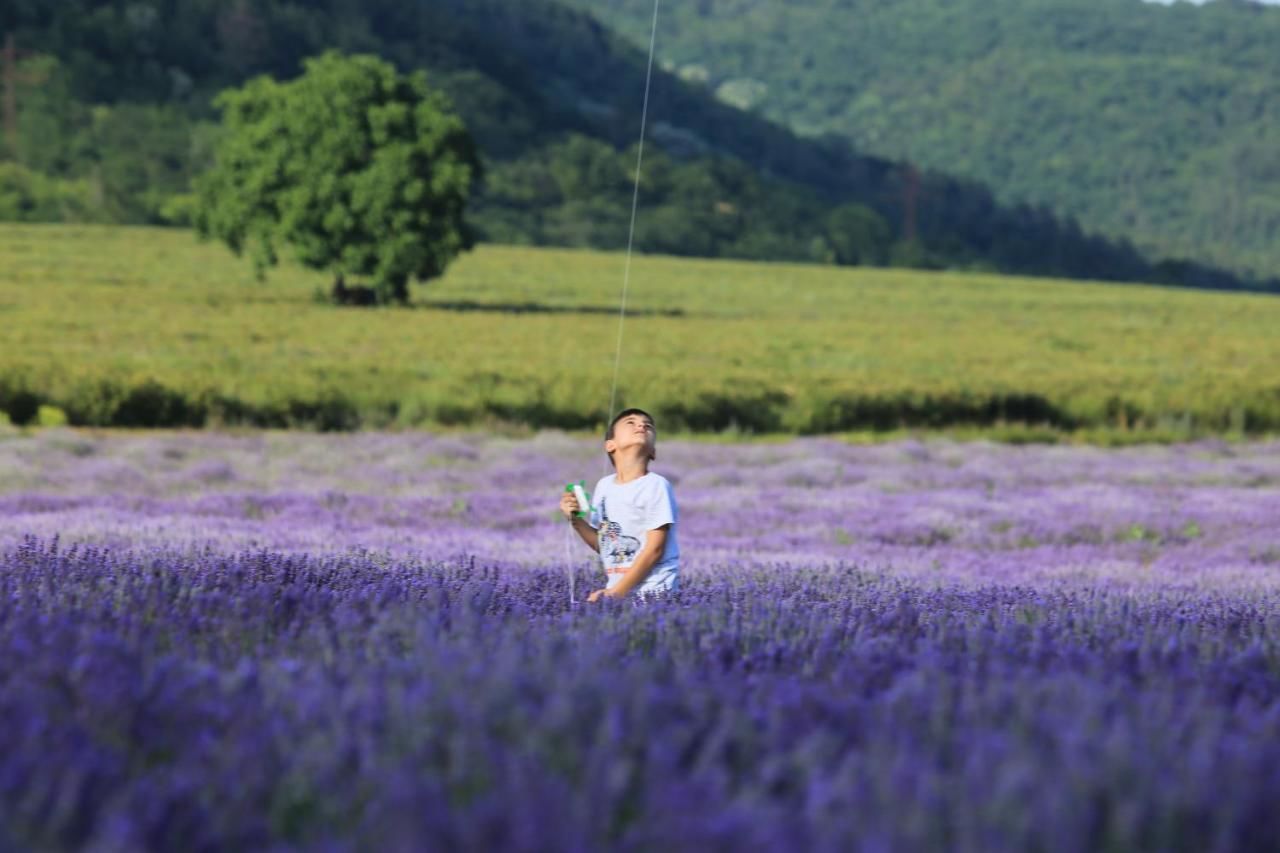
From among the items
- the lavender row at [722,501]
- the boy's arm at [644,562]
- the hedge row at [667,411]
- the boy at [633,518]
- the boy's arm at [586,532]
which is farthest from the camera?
the hedge row at [667,411]

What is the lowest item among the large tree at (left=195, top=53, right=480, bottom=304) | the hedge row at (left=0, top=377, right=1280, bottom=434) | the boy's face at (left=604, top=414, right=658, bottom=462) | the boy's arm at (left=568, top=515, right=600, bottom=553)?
the hedge row at (left=0, top=377, right=1280, bottom=434)

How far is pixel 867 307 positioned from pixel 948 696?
251ft

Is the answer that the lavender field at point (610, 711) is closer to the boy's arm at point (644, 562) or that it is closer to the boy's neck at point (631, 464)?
the boy's arm at point (644, 562)

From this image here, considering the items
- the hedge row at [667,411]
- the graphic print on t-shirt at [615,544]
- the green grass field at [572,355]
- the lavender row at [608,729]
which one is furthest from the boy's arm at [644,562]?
the green grass field at [572,355]

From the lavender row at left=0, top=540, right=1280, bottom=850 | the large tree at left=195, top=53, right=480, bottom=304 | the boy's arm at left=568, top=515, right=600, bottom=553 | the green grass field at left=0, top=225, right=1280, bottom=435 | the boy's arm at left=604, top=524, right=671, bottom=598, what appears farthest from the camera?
the large tree at left=195, top=53, right=480, bottom=304

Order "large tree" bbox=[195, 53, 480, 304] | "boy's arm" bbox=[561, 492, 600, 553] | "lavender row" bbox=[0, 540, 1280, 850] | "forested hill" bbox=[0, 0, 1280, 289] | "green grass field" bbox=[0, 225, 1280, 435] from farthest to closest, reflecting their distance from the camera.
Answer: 1. "forested hill" bbox=[0, 0, 1280, 289]
2. "large tree" bbox=[195, 53, 480, 304]
3. "green grass field" bbox=[0, 225, 1280, 435]
4. "boy's arm" bbox=[561, 492, 600, 553]
5. "lavender row" bbox=[0, 540, 1280, 850]

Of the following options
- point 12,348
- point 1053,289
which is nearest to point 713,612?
point 12,348

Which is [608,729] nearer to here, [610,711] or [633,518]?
[610,711]

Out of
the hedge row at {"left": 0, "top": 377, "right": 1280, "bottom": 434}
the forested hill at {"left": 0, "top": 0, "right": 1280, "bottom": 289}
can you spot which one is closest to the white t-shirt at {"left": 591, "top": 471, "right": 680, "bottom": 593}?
the hedge row at {"left": 0, "top": 377, "right": 1280, "bottom": 434}

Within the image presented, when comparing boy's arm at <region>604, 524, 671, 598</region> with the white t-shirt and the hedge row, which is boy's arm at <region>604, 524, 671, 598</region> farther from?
the hedge row

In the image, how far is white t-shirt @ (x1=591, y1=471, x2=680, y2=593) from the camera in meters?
6.36

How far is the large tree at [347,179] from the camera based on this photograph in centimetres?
5681

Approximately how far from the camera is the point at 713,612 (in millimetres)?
4863

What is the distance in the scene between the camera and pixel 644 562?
20.4 feet
